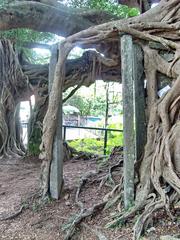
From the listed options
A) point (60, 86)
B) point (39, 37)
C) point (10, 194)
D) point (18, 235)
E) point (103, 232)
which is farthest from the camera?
point (39, 37)

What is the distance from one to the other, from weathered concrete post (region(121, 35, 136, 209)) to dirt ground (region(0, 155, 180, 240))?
287mm

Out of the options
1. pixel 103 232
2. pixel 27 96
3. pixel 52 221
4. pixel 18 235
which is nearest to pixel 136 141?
pixel 103 232

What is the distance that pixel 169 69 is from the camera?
300cm

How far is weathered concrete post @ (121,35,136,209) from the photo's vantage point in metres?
2.99

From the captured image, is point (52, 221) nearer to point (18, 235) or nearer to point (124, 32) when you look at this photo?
point (18, 235)

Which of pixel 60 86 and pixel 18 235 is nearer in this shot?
pixel 18 235

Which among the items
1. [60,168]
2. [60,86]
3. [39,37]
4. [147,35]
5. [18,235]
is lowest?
[18,235]

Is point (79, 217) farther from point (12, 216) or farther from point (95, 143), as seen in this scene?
point (95, 143)

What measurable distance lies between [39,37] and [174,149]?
13.8 feet

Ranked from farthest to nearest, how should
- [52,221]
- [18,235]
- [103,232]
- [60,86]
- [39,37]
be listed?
[39,37] < [60,86] < [52,221] < [18,235] < [103,232]

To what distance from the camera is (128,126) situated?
3014 mm

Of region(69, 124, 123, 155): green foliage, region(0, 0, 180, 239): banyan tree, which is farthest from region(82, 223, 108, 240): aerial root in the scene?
region(69, 124, 123, 155): green foliage

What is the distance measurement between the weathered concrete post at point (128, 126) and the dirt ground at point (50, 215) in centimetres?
29

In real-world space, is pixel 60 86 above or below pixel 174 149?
above
